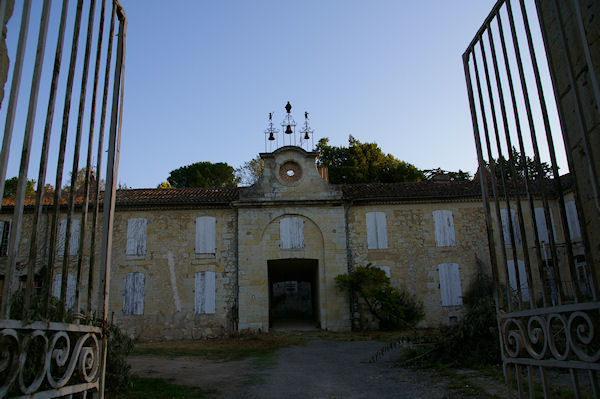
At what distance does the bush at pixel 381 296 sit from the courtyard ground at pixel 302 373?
9.62 ft

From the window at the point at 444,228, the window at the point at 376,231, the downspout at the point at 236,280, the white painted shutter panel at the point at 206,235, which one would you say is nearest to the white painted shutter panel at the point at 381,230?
the window at the point at 376,231

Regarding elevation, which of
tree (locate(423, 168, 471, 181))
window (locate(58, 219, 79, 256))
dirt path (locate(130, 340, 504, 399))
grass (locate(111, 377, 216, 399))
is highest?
tree (locate(423, 168, 471, 181))

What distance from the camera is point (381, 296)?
16.8m

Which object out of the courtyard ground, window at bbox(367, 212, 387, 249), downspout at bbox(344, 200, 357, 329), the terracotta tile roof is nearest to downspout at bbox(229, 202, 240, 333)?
the courtyard ground

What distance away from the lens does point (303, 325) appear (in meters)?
18.9

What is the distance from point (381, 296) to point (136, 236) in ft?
33.4

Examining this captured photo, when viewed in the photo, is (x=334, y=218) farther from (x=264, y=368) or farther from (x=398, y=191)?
(x=264, y=368)

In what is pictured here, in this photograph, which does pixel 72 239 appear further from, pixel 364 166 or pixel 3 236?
pixel 364 166

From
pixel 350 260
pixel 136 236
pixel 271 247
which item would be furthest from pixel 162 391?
pixel 136 236

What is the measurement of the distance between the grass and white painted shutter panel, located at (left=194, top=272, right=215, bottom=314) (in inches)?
397

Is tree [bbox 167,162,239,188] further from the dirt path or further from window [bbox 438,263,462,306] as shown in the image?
the dirt path

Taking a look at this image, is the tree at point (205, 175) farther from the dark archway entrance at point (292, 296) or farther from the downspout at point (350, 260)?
the downspout at point (350, 260)

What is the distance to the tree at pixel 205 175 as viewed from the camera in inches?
1389

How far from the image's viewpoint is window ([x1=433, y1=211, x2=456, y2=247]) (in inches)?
723
